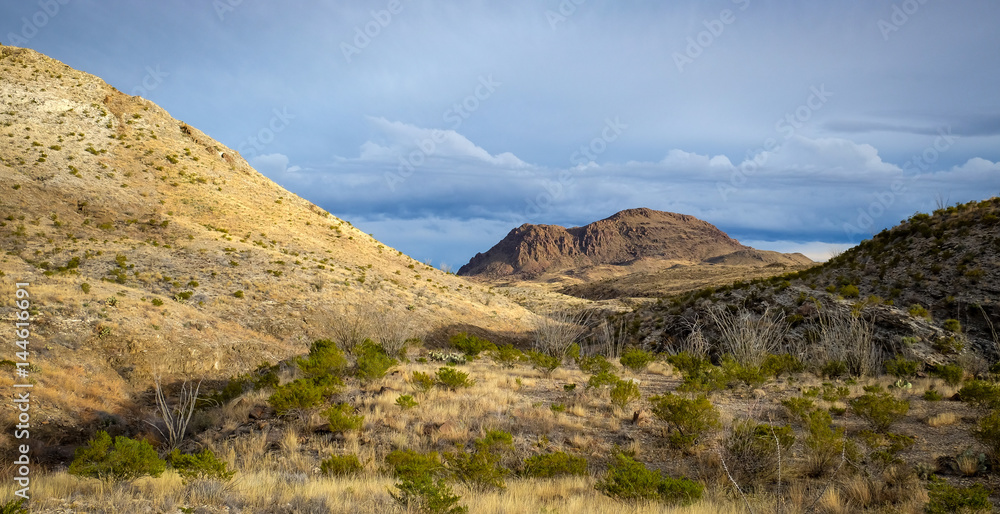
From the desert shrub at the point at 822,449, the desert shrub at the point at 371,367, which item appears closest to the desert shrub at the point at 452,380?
the desert shrub at the point at 371,367

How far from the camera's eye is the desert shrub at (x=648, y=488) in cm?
560

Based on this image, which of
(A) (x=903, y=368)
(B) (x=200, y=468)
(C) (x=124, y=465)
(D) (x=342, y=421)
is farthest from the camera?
(A) (x=903, y=368)

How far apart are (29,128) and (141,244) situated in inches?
644

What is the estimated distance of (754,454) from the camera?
Result: 706cm

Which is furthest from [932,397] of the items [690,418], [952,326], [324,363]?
[324,363]

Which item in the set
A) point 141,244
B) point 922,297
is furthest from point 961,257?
point 141,244

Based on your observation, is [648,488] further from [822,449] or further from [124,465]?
[124,465]

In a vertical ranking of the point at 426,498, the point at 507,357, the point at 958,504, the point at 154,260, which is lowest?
the point at 958,504

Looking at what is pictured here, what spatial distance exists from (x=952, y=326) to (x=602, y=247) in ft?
562

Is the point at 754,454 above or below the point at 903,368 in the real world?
below

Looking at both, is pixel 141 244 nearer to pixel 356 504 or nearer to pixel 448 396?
pixel 448 396

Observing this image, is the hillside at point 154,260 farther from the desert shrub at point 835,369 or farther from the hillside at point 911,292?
the hillside at point 911,292

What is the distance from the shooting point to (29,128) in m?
32.7

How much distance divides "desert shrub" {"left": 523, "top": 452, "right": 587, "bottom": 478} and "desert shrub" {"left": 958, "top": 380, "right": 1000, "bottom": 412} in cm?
681
